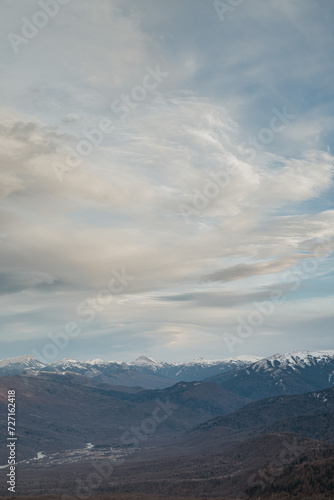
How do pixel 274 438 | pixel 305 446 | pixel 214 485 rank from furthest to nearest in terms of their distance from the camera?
pixel 274 438, pixel 305 446, pixel 214 485

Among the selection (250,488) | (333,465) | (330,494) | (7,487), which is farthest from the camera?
(7,487)

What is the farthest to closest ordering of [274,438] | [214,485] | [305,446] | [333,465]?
1. [274,438]
2. [305,446]
3. [214,485]
4. [333,465]

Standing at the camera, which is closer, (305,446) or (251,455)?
(305,446)

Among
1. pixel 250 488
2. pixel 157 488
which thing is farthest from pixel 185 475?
pixel 250 488

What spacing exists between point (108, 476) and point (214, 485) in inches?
2774

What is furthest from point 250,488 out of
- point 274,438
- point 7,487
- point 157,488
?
point 7,487

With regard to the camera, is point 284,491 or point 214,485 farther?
point 214,485

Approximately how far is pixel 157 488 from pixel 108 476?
5228 cm

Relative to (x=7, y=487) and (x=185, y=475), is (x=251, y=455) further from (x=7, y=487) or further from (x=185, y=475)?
(x=7, y=487)

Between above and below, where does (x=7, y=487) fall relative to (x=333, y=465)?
below

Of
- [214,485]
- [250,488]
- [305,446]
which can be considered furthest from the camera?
[305,446]

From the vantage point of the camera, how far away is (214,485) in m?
144

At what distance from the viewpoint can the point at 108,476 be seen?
7618 inches

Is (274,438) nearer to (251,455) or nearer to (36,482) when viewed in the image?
(251,455)
